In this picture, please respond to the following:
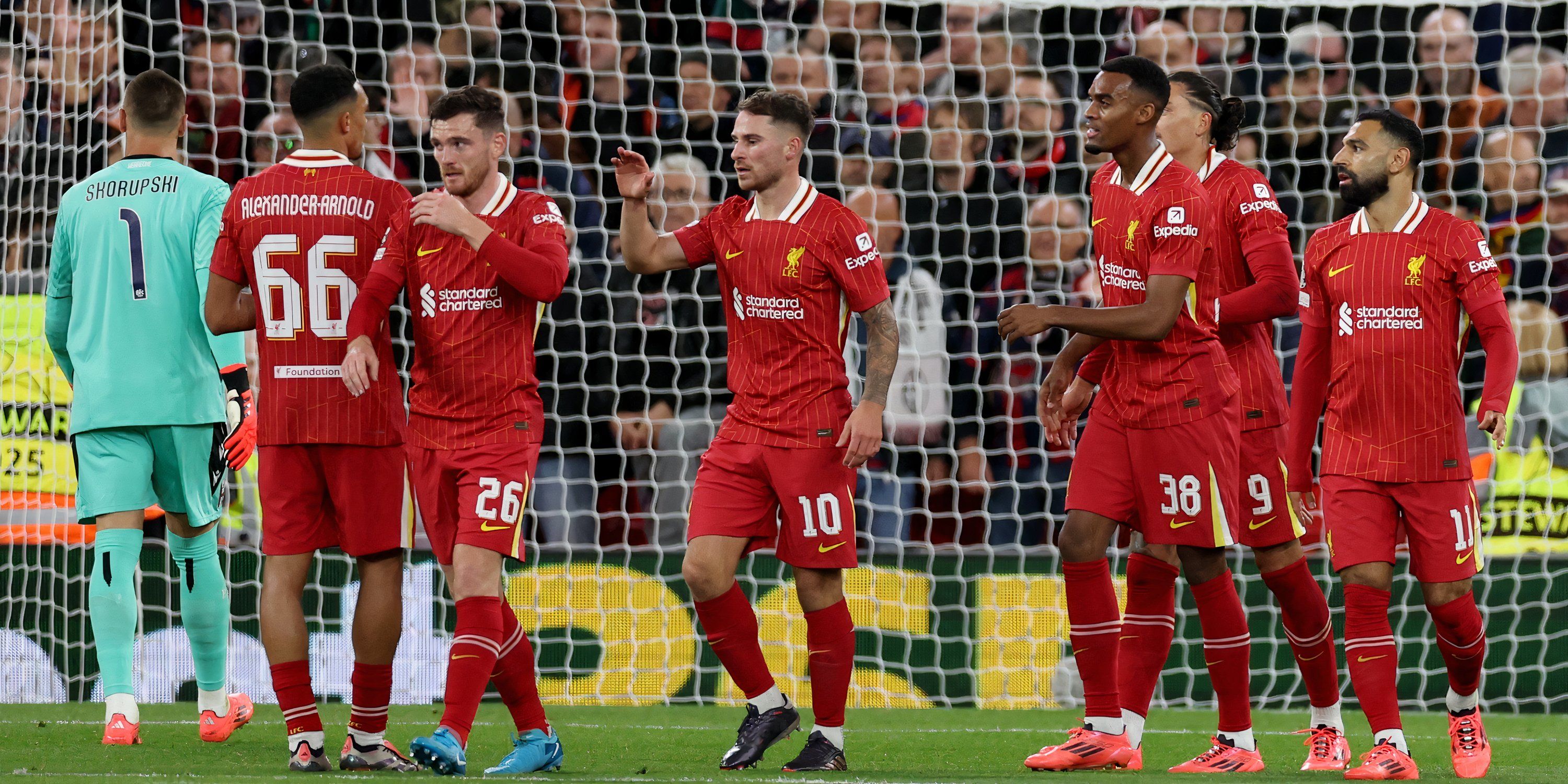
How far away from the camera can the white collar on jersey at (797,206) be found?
4773 millimetres

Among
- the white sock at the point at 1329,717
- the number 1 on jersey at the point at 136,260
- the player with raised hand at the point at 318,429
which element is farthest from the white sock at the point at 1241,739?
the number 1 on jersey at the point at 136,260

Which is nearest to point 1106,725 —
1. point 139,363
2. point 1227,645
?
point 1227,645

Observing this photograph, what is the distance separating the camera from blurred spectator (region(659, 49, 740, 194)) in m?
8.35

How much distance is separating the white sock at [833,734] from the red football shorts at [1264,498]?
138 cm

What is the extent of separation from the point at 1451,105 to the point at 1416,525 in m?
4.41

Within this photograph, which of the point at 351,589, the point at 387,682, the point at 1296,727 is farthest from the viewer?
the point at 351,589

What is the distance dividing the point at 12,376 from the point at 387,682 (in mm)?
3552

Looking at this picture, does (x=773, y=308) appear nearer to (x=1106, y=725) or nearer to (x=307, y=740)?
(x=1106, y=725)

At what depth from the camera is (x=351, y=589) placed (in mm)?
6988

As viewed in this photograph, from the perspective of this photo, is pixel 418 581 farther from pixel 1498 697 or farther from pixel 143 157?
pixel 1498 697

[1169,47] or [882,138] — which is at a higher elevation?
[1169,47]

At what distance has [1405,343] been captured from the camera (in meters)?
4.75

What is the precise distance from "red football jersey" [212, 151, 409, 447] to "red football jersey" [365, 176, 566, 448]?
0.42 feet

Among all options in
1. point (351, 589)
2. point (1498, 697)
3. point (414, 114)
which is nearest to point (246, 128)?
point (414, 114)
